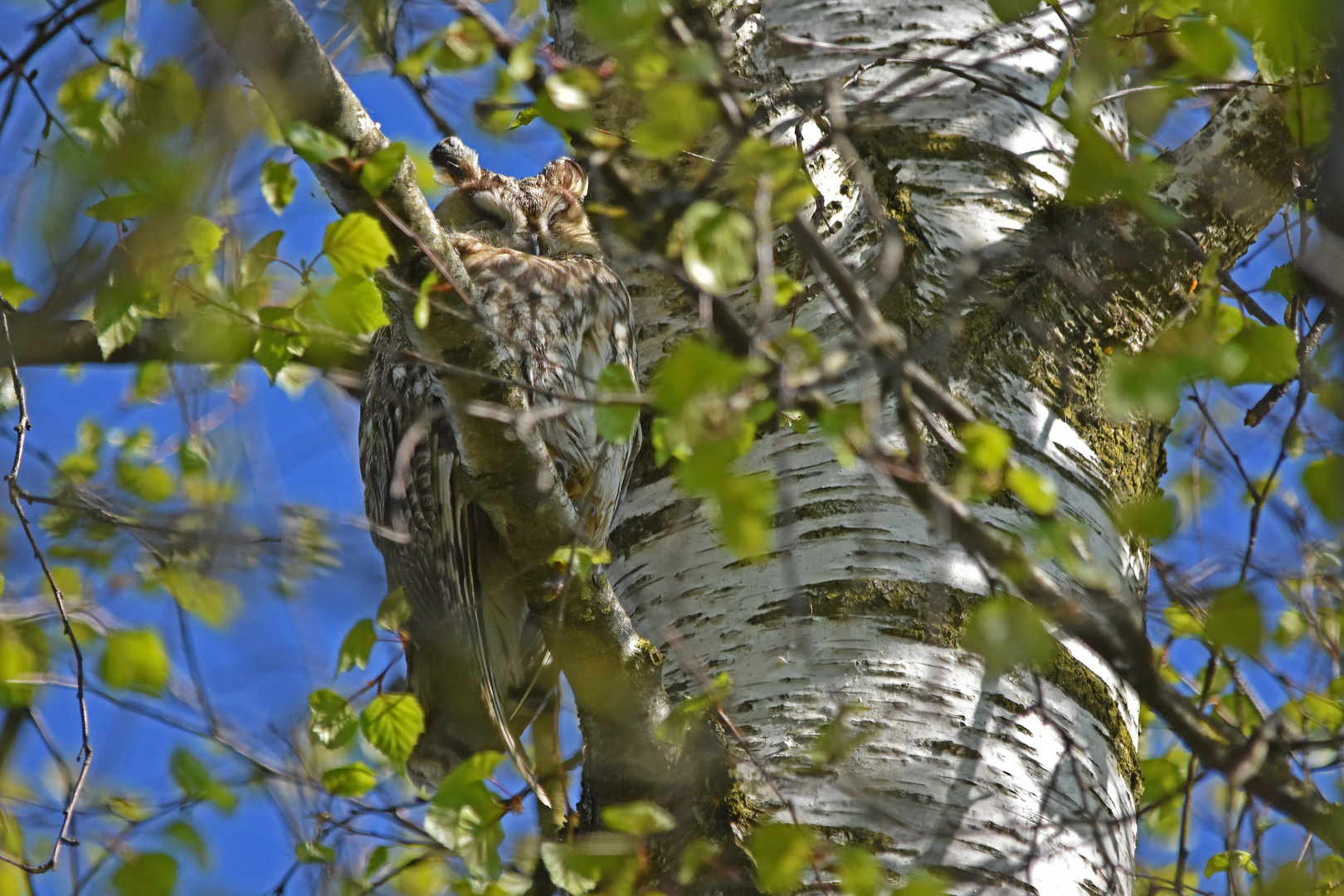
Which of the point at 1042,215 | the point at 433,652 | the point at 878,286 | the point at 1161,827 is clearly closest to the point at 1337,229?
the point at 878,286

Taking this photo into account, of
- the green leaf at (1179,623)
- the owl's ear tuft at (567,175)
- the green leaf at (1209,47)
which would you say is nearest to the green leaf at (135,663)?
the green leaf at (1209,47)

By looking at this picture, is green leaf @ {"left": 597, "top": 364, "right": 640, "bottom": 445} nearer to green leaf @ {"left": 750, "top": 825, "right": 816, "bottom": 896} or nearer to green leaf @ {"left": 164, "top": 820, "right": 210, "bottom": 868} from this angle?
green leaf @ {"left": 750, "top": 825, "right": 816, "bottom": 896}

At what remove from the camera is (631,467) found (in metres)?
2.10

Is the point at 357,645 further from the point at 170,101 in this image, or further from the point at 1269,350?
the point at 1269,350

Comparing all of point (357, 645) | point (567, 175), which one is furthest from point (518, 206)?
point (357, 645)

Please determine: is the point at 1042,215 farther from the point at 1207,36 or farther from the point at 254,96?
the point at 254,96

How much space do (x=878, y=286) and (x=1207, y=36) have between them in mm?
379

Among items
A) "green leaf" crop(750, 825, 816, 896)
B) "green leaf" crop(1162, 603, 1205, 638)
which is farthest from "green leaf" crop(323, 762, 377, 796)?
"green leaf" crop(1162, 603, 1205, 638)

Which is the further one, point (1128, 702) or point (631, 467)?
point (631, 467)

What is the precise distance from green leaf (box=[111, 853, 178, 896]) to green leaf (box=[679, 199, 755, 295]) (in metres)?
0.91

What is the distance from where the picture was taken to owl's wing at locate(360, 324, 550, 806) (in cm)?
208

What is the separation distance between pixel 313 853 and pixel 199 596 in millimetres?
416

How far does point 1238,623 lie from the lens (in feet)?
3.10

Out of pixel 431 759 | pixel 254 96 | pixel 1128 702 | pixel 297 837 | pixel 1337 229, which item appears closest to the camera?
pixel 1337 229
